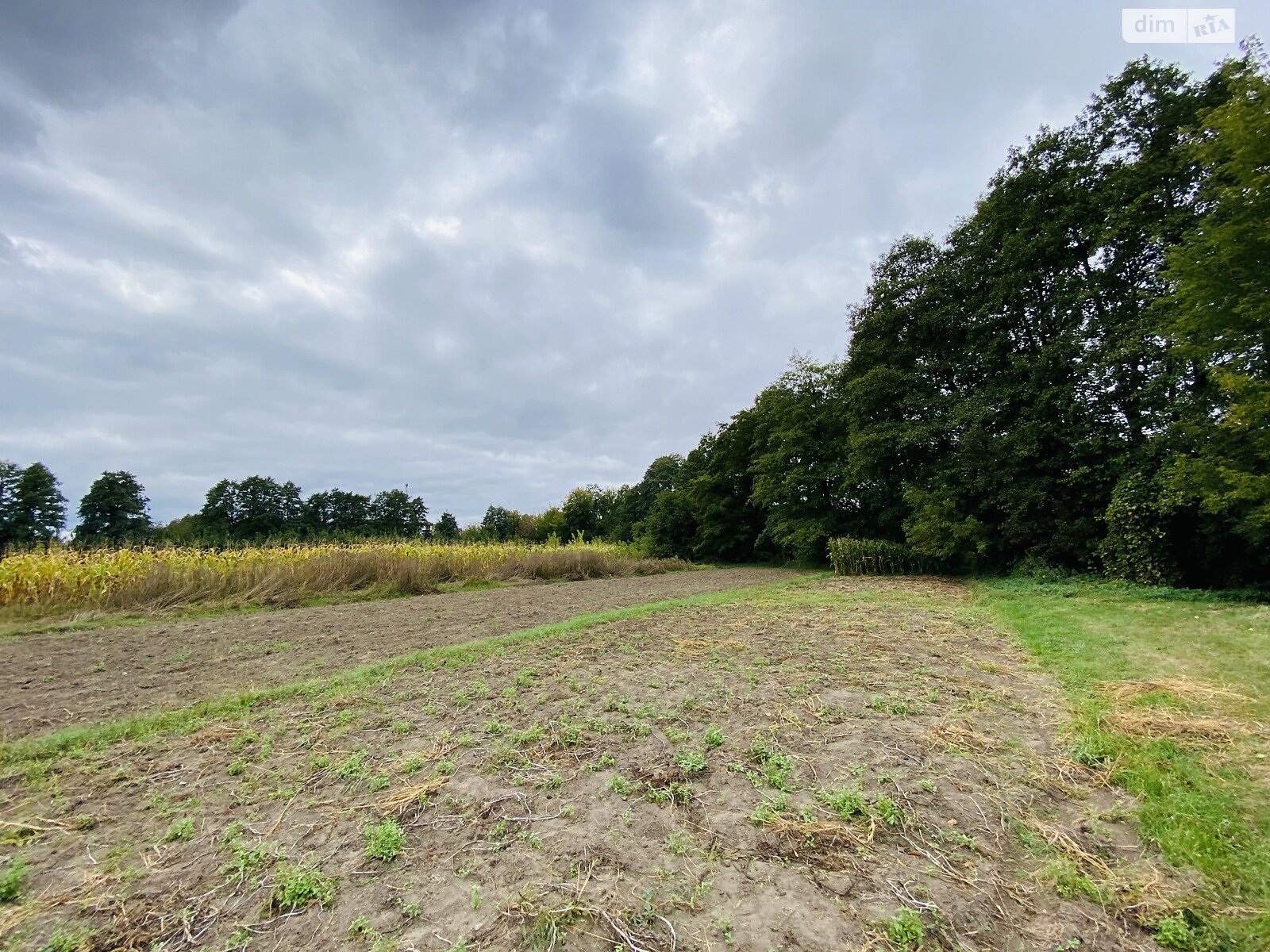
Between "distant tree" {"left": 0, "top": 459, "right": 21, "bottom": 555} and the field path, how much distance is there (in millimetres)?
26761

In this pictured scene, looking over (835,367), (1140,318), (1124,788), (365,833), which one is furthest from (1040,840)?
(835,367)

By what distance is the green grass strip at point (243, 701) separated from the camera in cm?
333

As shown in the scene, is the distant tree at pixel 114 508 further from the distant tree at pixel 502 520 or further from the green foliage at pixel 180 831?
the green foliage at pixel 180 831

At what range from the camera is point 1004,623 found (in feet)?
24.4

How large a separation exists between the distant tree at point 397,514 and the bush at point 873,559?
37650mm

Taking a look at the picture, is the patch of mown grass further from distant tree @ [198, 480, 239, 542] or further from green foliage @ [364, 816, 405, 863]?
distant tree @ [198, 480, 239, 542]

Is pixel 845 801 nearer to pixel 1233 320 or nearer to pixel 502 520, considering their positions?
pixel 1233 320

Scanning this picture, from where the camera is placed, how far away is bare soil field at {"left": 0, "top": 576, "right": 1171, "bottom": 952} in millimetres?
1845

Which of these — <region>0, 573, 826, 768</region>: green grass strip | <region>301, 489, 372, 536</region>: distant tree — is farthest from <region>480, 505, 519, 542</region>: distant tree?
<region>0, 573, 826, 768</region>: green grass strip

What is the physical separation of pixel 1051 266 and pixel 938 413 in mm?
4738

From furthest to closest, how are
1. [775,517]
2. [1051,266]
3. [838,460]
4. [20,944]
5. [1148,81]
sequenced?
1. [775,517]
2. [838,460]
3. [1051,266]
4. [1148,81]
5. [20,944]

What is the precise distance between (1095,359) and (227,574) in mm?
19961

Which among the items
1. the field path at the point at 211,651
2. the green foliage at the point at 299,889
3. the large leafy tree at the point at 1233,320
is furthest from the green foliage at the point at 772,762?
the large leafy tree at the point at 1233,320

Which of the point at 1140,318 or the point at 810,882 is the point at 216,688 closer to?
the point at 810,882
